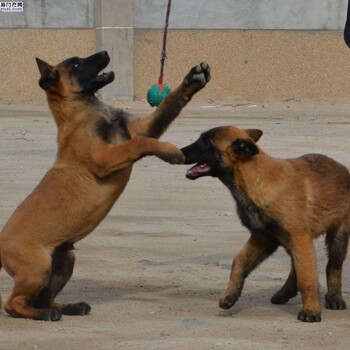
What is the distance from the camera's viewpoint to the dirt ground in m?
6.21

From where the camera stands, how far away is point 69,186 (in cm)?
699

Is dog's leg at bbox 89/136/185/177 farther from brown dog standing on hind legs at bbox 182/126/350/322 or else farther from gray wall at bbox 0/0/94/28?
gray wall at bbox 0/0/94/28

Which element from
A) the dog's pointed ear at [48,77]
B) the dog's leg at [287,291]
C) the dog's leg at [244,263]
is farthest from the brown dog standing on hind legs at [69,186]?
the dog's leg at [287,291]

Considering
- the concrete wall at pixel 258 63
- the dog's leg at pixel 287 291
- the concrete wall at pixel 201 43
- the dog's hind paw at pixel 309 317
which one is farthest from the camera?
the concrete wall at pixel 258 63

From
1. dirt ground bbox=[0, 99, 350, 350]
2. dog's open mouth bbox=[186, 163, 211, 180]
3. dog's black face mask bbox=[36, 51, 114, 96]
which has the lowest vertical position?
dirt ground bbox=[0, 99, 350, 350]

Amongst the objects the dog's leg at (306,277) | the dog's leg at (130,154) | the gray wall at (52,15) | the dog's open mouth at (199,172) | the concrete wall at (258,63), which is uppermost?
the dog's leg at (130,154)

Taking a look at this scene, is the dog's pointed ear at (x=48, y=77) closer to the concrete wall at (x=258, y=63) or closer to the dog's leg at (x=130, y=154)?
the dog's leg at (x=130, y=154)

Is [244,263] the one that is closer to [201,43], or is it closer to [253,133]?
[253,133]

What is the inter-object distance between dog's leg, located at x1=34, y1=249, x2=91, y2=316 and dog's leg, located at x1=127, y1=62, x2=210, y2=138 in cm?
93

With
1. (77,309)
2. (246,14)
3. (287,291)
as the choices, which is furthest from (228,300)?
(246,14)

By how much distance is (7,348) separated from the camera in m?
5.96

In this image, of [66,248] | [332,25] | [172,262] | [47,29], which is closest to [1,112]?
[47,29]

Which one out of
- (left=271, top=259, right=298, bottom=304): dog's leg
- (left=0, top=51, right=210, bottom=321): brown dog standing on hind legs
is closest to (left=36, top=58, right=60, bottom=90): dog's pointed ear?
(left=0, top=51, right=210, bottom=321): brown dog standing on hind legs

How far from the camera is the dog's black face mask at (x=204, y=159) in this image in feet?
22.8
